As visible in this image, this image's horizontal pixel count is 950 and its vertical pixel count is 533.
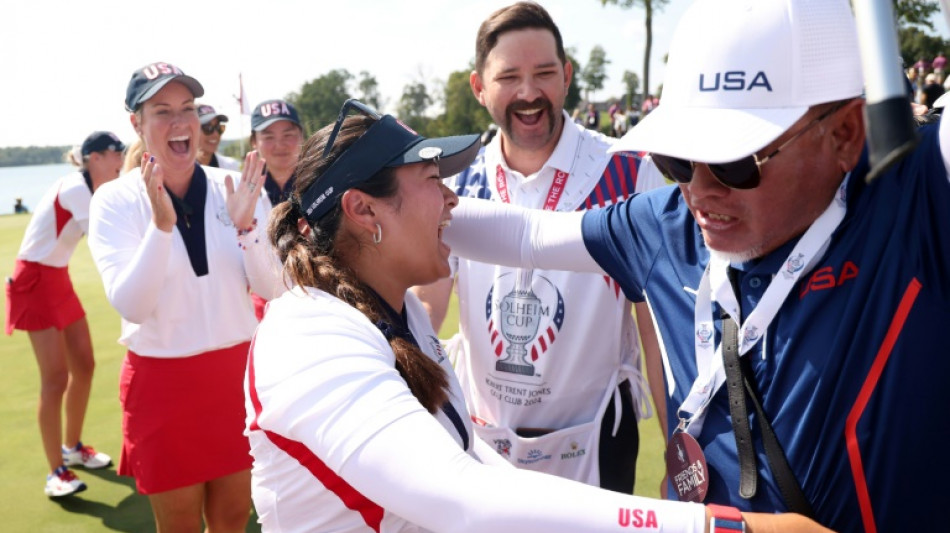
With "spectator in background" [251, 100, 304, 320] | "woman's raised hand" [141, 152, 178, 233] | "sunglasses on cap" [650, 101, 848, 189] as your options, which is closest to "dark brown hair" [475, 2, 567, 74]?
"woman's raised hand" [141, 152, 178, 233]

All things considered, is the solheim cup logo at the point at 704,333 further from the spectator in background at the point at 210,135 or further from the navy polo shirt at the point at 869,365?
the spectator in background at the point at 210,135

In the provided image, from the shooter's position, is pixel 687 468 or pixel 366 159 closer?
pixel 687 468

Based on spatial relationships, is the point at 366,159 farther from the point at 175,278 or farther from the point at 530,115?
the point at 175,278

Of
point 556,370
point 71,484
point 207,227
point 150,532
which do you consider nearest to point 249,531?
point 150,532

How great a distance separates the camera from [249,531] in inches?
189

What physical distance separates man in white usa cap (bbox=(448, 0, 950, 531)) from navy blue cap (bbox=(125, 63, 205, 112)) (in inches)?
117

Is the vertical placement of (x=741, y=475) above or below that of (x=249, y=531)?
above

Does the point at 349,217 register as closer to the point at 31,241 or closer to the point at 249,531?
the point at 249,531

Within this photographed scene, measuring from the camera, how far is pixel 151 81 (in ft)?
13.1

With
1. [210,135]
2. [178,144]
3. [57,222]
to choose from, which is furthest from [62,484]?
[210,135]

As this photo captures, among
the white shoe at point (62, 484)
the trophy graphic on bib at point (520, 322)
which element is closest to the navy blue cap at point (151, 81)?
the trophy graphic on bib at point (520, 322)

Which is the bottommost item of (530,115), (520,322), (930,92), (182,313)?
(182,313)

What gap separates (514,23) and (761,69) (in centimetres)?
192

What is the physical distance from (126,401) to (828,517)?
10.9ft
